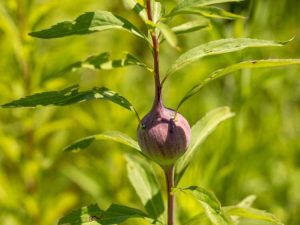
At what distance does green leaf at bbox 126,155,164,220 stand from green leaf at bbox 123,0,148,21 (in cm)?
37

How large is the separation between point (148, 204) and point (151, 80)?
1338 mm

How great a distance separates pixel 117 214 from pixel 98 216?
35 mm

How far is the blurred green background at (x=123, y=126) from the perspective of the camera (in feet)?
5.34

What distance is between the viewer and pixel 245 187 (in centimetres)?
185

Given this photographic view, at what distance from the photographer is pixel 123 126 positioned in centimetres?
191

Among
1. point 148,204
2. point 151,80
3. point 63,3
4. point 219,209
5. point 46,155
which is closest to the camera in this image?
point 219,209

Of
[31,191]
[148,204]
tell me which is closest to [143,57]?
[31,191]

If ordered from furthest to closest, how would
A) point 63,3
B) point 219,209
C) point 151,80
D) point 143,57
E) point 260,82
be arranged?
point 143,57
point 151,80
point 63,3
point 260,82
point 219,209

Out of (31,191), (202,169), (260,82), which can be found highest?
(260,82)

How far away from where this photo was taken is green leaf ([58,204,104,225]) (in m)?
0.93

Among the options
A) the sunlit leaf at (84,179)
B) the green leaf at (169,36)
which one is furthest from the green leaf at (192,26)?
the sunlit leaf at (84,179)

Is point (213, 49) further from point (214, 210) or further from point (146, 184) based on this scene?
point (146, 184)

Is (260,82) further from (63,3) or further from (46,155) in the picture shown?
(46,155)

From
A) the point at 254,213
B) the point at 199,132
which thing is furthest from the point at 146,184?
the point at 254,213
